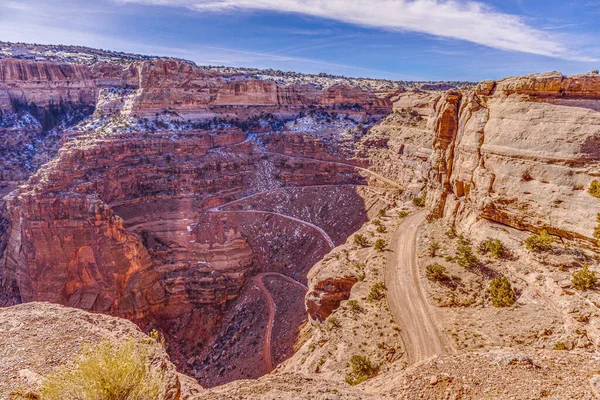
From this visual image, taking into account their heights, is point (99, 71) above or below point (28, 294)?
above

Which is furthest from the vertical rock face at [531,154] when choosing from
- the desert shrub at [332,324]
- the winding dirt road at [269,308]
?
the winding dirt road at [269,308]

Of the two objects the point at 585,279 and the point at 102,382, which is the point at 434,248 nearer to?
the point at 585,279

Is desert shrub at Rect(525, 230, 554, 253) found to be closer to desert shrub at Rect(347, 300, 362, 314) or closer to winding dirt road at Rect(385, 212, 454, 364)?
winding dirt road at Rect(385, 212, 454, 364)

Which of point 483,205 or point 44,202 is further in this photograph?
point 44,202

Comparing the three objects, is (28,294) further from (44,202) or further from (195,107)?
(195,107)

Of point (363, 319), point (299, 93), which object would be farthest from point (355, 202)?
point (299, 93)

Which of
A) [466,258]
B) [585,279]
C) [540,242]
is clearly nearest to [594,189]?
[540,242]

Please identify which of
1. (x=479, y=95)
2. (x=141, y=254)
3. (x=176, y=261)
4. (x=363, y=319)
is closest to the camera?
(x=363, y=319)
